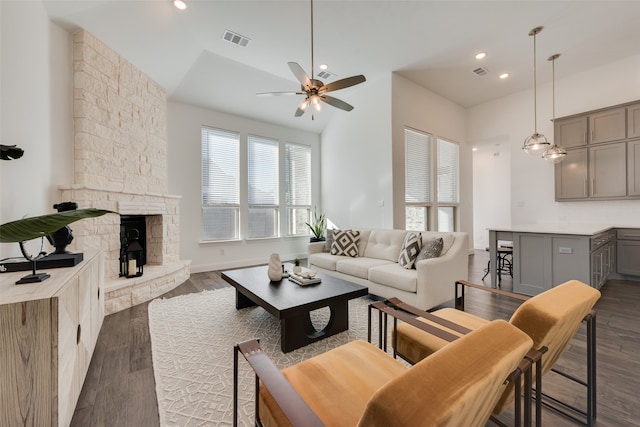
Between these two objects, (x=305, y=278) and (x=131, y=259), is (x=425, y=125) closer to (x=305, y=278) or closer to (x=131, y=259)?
A: (x=305, y=278)

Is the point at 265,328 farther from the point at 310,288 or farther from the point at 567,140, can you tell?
the point at 567,140

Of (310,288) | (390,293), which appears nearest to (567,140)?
(390,293)

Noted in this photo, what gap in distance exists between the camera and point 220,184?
526 cm

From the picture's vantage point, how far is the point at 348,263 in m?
3.62

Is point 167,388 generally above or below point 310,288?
below

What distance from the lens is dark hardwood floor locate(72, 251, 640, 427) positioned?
151cm

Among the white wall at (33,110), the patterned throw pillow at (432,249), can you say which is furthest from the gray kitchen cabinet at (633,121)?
the white wall at (33,110)

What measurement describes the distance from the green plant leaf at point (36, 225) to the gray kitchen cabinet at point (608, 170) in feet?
21.6

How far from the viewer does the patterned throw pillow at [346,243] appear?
4064 mm

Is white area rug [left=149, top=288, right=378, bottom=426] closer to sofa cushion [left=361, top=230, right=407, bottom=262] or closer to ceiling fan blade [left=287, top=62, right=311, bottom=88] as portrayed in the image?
sofa cushion [left=361, top=230, right=407, bottom=262]

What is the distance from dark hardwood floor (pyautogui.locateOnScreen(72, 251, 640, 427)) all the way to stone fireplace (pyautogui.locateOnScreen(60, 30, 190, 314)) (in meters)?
0.68

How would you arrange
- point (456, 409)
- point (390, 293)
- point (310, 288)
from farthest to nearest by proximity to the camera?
point (390, 293), point (310, 288), point (456, 409)

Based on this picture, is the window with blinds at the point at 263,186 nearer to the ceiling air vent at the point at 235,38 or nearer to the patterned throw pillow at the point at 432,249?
the ceiling air vent at the point at 235,38

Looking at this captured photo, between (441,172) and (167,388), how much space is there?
19.5 feet
